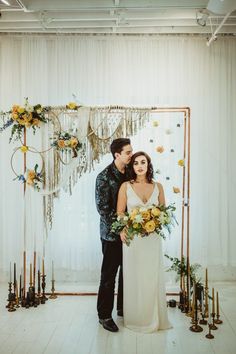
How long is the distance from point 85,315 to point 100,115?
6.26 feet

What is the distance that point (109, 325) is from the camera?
3480 mm

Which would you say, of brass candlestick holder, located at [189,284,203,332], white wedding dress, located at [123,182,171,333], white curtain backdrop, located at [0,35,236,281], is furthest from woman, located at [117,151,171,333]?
white curtain backdrop, located at [0,35,236,281]

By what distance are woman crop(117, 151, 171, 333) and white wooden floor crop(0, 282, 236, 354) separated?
114mm

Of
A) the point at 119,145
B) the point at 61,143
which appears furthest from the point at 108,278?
the point at 61,143

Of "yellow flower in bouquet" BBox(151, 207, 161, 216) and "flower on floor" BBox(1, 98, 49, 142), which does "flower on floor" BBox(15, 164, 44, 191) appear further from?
"yellow flower in bouquet" BBox(151, 207, 161, 216)

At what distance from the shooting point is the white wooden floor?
3125 millimetres

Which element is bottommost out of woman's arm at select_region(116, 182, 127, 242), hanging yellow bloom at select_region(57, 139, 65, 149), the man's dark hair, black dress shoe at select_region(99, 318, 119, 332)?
black dress shoe at select_region(99, 318, 119, 332)

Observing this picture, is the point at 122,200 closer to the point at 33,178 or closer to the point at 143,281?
the point at 143,281

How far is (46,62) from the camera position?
4.80 m

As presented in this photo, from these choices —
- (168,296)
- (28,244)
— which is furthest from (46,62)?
(168,296)

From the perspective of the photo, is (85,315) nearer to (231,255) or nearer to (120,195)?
(120,195)

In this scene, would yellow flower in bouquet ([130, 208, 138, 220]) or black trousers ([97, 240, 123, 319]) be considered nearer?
yellow flower in bouquet ([130, 208, 138, 220])

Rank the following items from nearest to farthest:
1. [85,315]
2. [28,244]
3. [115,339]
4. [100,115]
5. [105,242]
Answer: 1. [115,339]
2. [105,242]
3. [85,315]
4. [100,115]
5. [28,244]

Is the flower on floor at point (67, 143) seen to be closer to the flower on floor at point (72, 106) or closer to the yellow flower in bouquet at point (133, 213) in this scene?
the flower on floor at point (72, 106)
